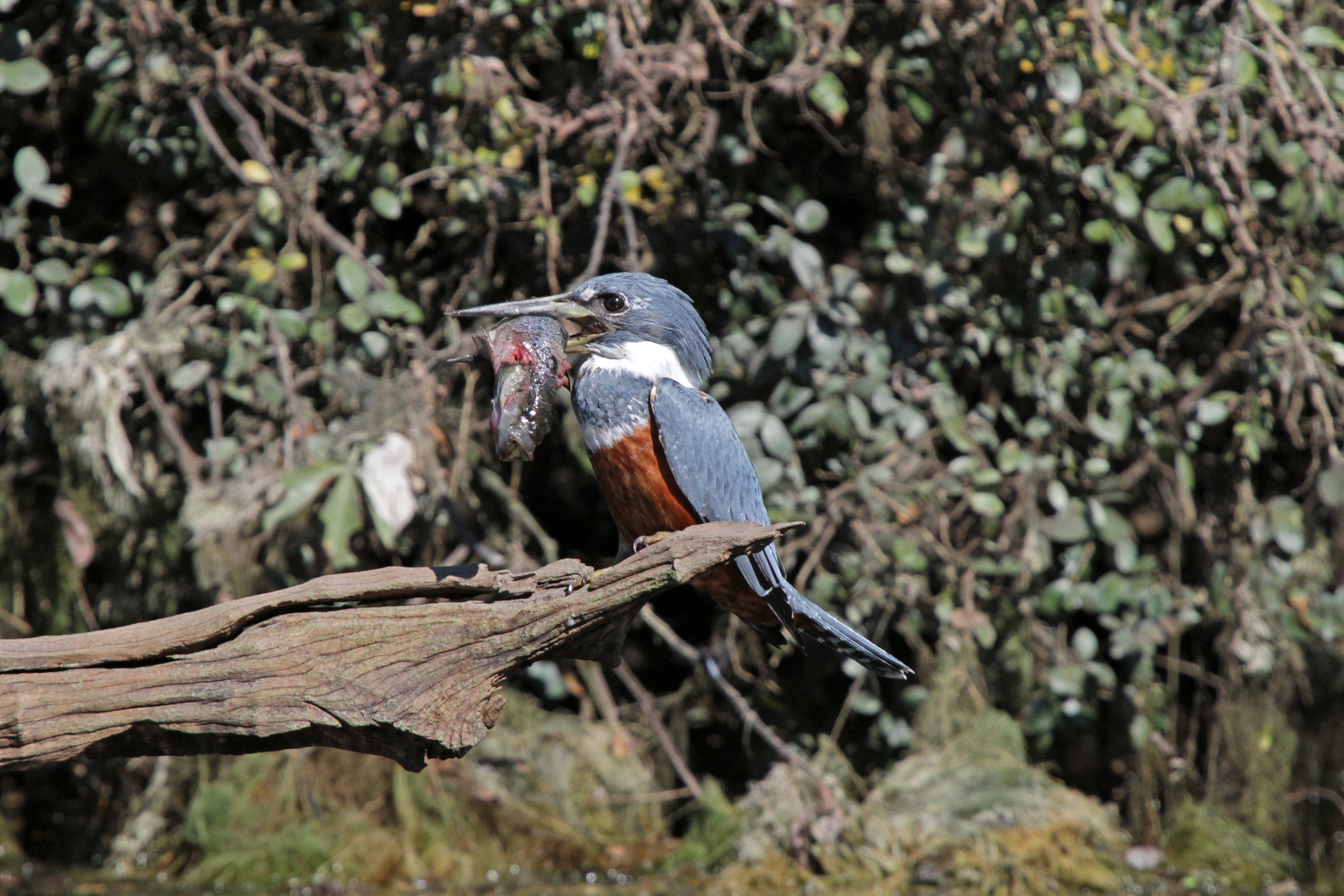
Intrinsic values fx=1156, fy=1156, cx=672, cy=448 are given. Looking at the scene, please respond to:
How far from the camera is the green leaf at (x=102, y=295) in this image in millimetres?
3311

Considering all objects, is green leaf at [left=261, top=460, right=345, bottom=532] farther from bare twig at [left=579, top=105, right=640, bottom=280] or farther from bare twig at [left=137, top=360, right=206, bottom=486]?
bare twig at [left=579, top=105, right=640, bottom=280]

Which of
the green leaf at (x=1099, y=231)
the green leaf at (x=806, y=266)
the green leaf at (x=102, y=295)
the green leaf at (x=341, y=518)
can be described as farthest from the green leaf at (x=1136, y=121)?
the green leaf at (x=102, y=295)

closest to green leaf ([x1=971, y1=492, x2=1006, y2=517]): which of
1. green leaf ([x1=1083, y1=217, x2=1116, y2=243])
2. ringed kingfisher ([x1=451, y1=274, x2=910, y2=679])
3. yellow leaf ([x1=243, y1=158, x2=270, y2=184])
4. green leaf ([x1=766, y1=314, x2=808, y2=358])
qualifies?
green leaf ([x1=766, y1=314, x2=808, y2=358])

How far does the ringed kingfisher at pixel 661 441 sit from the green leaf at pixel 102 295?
64.4 inches

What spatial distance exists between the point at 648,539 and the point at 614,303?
49 cm

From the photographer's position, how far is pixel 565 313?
232 cm

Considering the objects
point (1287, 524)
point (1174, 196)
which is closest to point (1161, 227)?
point (1174, 196)

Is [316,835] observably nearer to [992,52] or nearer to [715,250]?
[715,250]

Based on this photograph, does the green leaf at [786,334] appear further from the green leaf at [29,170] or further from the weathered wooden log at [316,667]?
the green leaf at [29,170]

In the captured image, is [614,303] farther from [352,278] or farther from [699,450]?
[352,278]

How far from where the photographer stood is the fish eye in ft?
7.59

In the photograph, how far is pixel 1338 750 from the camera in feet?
11.7

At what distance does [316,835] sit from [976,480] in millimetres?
2145

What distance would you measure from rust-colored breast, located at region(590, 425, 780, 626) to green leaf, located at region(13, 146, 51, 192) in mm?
2038
